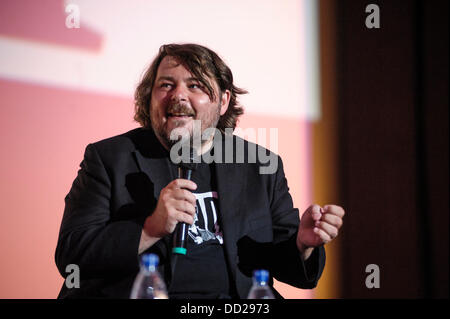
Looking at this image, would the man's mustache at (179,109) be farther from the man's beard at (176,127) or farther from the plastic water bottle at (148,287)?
the plastic water bottle at (148,287)

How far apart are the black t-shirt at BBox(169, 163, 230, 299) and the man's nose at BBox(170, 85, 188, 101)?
28cm

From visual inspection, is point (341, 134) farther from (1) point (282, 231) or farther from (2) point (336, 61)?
(1) point (282, 231)

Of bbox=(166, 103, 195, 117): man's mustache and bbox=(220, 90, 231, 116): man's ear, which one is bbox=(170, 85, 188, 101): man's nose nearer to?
bbox=(166, 103, 195, 117): man's mustache

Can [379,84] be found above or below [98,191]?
above

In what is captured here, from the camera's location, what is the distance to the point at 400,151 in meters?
2.49

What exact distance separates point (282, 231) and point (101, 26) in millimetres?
1415

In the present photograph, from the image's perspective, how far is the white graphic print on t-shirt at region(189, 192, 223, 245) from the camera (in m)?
1.69

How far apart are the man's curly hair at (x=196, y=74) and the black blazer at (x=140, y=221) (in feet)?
0.76

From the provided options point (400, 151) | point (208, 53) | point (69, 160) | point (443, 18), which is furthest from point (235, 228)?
point (443, 18)

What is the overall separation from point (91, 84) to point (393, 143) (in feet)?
5.50

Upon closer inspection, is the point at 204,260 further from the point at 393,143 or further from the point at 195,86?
the point at 393,143

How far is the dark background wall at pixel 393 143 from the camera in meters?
2.42

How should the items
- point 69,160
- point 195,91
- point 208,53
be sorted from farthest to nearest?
1. point 69,160
2. point 208,53
3. point 195,91

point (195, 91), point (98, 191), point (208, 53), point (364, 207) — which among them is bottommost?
point (364, 207)
